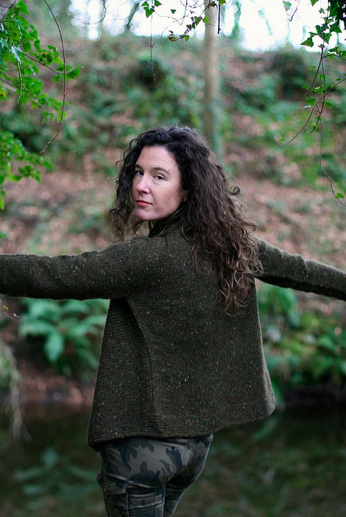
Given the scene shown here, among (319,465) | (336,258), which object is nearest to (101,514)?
(319,465)

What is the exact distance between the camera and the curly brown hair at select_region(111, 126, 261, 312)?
186cm

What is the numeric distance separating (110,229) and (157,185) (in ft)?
20.6

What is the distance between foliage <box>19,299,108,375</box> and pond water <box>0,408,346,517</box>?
0.67 m

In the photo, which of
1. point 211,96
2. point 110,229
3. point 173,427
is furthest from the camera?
point 211,96

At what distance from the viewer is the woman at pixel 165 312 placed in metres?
1.73

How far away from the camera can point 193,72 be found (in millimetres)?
11289

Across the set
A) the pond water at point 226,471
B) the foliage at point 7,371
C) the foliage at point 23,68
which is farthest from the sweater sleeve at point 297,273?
the foliage at point 7,371

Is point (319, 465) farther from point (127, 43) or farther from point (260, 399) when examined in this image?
point (127, 43)

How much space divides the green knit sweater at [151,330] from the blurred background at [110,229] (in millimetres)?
326

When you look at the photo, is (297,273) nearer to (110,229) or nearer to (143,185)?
→ (143,185)

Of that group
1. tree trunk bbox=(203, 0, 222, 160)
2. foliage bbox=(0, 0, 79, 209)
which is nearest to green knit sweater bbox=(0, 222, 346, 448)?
foliage bbox=(0, 0, 79, 209)

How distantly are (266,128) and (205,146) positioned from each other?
29.6 ft

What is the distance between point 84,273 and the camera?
1.69 m

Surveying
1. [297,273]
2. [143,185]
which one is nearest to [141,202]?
[143,185]
